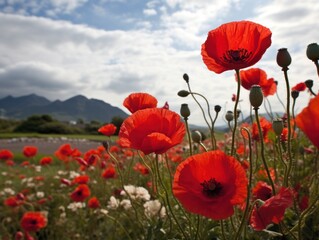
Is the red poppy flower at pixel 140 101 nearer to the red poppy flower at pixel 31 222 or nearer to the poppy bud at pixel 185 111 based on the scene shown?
the poppy bud at pixel 185 111

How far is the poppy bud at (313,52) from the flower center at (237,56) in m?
0.19

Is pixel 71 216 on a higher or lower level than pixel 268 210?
lower

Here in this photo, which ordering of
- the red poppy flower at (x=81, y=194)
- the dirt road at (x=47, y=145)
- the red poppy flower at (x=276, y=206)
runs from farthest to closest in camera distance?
the dirt road at (x=47, y=145) → the red poppy flower at (x=81, y=194) → the red poppy flower at (x=276, y=206)

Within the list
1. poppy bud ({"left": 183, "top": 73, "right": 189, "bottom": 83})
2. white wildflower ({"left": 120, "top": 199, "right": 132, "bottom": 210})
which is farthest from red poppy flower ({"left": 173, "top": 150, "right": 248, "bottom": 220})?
white wildflower ({"left": 120, "top": 199, "right": 132, "bottom": 210})

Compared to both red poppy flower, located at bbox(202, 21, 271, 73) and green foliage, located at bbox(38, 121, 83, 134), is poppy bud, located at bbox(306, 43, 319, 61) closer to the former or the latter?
red poppy flower, located at bbox(202, 21, 271, 73)

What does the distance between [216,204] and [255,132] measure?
3.85ft

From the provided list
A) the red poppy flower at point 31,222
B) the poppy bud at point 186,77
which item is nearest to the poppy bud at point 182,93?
the poppy bud at point 186,77

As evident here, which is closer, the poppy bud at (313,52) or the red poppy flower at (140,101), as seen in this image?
the poppy bud at (313,52)

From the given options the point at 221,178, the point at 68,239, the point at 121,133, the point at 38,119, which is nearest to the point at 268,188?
the point at 221,178

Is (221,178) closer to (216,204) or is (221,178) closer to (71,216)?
(216,204)

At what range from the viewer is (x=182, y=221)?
1994 millimetres

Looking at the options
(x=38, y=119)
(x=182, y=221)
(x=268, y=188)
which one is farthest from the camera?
(x=38, y=119)

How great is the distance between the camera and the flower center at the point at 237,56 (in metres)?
1.13

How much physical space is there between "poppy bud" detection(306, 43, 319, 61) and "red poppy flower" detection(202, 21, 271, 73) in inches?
5.7
